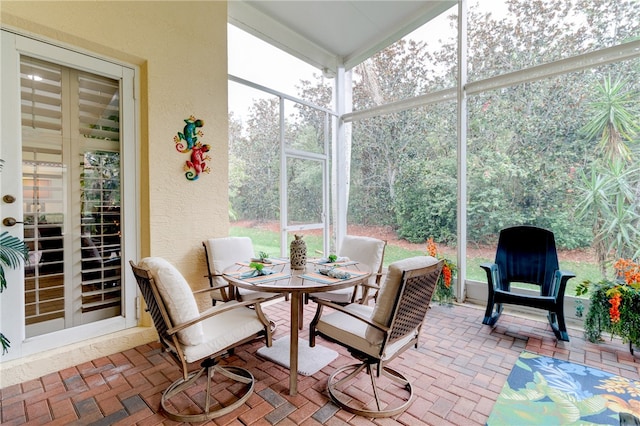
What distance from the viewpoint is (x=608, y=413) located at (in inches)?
71.9

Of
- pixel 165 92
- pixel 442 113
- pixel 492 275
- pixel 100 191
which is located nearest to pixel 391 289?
pixel 492 275

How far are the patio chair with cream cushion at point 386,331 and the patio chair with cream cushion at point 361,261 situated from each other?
2.12ft

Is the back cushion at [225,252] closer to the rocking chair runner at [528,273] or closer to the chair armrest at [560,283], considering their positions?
the rocking chair runner at [528,273]

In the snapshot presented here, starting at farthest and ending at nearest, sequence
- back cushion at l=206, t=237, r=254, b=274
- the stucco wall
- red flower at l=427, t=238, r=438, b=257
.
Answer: red flower at l=427, t=238, r=438, b=257 → back cushion at l=206, t=237, r=254, b=274 → the stucco wall

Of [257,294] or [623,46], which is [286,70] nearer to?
[257,294]

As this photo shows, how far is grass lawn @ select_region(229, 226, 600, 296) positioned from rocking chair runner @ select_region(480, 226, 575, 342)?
1.01 feet

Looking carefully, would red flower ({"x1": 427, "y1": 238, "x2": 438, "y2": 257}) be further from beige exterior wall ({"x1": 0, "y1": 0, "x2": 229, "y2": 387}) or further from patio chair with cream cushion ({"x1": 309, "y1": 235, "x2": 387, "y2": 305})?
beige exterior wall ({"x1": 0, "y1": 0, "x2": 229, "y2": 387})

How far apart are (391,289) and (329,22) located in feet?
12.9

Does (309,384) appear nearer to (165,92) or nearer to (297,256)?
(297,256)

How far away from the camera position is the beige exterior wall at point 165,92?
7.63 feet

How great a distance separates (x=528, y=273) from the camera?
10.5 ft

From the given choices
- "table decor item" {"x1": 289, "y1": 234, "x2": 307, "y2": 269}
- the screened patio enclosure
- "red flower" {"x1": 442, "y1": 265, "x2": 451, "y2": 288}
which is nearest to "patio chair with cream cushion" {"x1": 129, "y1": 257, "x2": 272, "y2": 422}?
"table decor item" {"x1": 289, "y1": 234, "x2": 307, "y2": 269}

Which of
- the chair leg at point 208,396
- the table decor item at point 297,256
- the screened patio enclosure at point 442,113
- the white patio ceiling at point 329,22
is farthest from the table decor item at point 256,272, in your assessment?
the white patio ceiling at point 329,22

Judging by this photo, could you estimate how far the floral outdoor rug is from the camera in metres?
1.79
